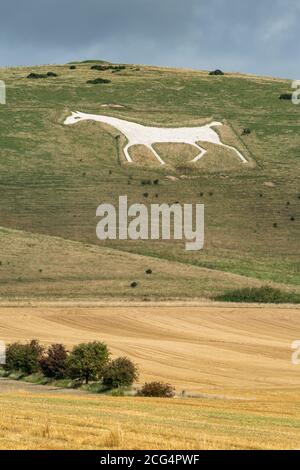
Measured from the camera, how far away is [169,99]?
495 ft

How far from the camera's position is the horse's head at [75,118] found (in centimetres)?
13912

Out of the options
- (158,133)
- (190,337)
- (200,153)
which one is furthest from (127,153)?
(190,337)

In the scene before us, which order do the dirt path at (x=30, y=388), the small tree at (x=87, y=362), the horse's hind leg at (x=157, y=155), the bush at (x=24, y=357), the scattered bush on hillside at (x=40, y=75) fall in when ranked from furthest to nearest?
the scattered bush on hillside at (x=40, y=75)
the horse's hind leg at (x=157, y=155)
the bush at (x=24, y=357)
the small tree at (x=87, y=362)
the dirt path at (x=30, y=388)

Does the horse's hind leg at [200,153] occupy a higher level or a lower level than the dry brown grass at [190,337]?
higher

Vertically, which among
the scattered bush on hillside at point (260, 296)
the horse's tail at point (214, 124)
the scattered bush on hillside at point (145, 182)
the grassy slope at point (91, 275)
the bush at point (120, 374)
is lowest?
the bush at point (120, 374)

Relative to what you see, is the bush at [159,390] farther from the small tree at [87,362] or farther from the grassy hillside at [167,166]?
the grassy hillside at [167,166]

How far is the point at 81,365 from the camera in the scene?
4812 cm

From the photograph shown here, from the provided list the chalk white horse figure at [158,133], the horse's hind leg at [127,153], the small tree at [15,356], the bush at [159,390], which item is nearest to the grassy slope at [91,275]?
the small tree at [15,356]

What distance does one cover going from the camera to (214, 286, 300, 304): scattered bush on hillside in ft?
260

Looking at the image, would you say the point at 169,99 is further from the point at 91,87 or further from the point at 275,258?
the point at 275,258

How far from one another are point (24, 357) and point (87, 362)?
176 inches

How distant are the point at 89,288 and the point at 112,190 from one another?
32.9 meters
